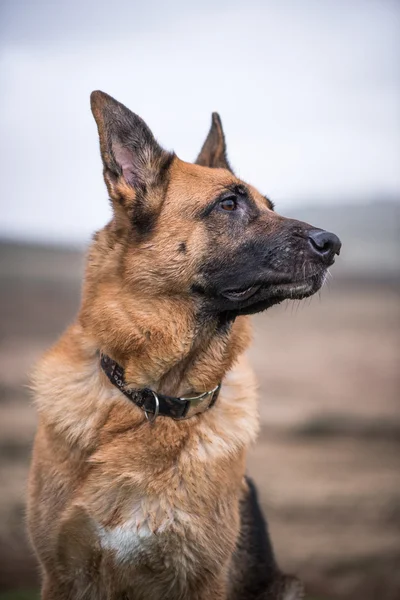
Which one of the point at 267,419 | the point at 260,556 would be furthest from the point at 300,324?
the point at 260,556

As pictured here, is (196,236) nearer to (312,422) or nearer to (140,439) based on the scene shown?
(140,439)

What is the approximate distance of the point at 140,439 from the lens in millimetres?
2988

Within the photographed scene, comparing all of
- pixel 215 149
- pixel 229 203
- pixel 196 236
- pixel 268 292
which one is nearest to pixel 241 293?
pixel 268 292

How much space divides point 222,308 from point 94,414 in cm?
74

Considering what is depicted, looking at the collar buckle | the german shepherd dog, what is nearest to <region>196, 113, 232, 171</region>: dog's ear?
the german shepherd dog

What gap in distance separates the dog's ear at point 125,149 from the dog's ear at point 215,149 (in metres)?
0.50

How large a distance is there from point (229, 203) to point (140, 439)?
3.73 ft

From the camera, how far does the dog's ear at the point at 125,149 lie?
3023 mm

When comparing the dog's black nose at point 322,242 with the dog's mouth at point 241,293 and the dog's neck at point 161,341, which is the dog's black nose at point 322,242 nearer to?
the dog's mouth at point 241,293

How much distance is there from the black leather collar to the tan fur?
4 centimetres

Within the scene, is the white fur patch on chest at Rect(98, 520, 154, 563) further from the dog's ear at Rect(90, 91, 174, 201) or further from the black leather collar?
the dog's ear at Rect(90, 91, 174, 201)

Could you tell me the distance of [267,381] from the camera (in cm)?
875

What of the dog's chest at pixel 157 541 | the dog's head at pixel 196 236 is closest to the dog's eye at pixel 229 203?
the dog's head at pixel 196 236

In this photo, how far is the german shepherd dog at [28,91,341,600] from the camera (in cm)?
292
